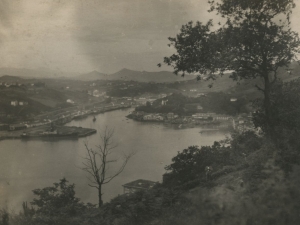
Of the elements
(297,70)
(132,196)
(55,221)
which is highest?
(297,70)

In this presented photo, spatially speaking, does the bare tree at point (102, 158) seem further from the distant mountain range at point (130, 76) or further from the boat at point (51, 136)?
the distant mountain range at point (130, 76)

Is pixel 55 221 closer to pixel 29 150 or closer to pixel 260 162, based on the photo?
pixel 29 150

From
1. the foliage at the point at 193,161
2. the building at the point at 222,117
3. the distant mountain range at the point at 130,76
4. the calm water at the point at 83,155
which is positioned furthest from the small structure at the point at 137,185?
the distant mountain range at the point at 130,76

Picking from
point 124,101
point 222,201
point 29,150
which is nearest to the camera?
point 222,201

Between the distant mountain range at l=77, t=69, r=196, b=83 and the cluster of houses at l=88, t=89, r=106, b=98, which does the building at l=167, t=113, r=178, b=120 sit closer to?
the distant mountain range at l=77, t=69, r=196, b=83

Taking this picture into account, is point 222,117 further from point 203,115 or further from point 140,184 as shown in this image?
point 140,184

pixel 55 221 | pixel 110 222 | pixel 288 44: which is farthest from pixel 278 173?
pixel 55 221
